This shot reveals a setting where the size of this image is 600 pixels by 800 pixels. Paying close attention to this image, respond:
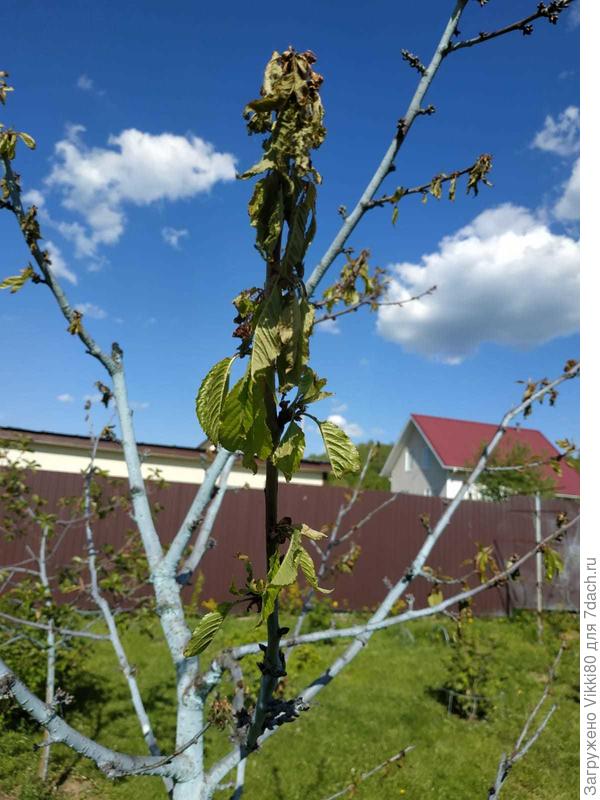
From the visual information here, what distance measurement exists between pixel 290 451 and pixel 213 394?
139 mm

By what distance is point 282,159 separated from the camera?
722 millimetres

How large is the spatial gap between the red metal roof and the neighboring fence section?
9.98m

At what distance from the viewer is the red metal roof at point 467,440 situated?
23.5 m

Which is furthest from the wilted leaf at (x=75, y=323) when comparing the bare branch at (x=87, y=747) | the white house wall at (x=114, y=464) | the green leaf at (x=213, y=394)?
the white house wall at (x=114, y=464)

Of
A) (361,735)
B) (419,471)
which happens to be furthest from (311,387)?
(419,471)

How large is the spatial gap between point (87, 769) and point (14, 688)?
15.1ft

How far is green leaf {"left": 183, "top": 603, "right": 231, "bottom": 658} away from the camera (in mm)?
814

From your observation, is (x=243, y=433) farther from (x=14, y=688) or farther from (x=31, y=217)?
(x=31, y=217)

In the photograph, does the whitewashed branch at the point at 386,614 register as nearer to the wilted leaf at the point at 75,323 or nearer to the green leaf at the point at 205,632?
the green leaf at the point at 205,632

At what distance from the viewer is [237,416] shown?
2.40ft

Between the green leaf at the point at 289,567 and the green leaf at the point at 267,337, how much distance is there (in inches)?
9.2

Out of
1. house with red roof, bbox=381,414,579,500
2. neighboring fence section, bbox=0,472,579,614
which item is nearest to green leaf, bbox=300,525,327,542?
neighboring fence section, bbox=0,472,579,614

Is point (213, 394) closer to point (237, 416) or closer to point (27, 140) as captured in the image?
point (237, 416)

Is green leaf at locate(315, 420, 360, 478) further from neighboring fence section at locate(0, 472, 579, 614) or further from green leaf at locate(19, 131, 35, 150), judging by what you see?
neighboring fence section at locate(0, 472, 579, 614)
